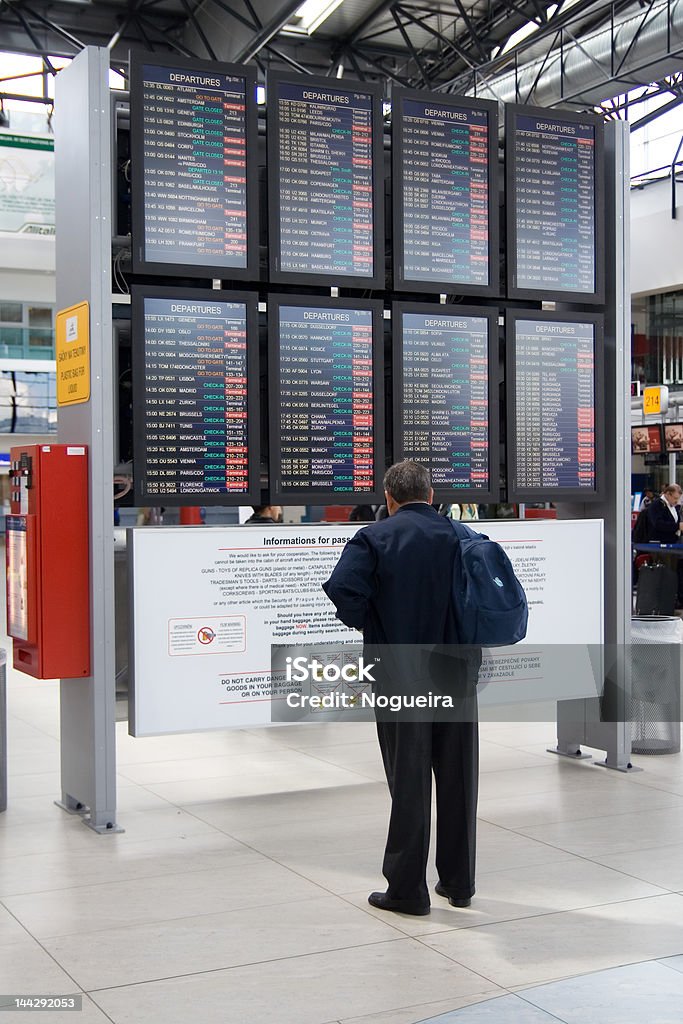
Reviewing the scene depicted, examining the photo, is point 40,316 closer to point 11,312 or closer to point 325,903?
point 11,312

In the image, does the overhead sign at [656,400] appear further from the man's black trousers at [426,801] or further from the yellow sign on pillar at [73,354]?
the man's black trousers at [426,801]

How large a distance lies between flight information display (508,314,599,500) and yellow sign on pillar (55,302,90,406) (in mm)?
2233

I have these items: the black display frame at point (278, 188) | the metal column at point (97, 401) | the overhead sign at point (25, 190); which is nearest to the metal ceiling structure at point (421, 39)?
the overhead sign at point (25, 190)

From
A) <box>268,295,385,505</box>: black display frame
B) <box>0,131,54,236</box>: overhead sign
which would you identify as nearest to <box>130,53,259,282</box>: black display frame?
<box>268,295,385,505</box>: black display frame

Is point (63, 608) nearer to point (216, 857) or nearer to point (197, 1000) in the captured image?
point (216, 857)

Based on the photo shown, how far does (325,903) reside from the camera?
159 inches

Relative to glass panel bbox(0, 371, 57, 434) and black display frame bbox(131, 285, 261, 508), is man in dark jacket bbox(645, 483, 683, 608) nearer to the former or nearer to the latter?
black display frame bbox(131, 285, 261, 508)

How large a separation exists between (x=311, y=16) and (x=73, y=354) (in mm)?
12855

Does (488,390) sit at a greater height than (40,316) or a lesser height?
lesser

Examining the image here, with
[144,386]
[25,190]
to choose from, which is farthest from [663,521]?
[25,190]

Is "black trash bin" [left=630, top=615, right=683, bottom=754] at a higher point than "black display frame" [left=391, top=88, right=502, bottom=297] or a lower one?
lower

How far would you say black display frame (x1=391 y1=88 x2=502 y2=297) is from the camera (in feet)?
18.6

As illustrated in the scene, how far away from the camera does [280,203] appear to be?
213 inches

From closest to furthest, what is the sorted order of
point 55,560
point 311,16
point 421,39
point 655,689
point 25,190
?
point 55,560, point 655,689, point 311,16, point 421,39, point 25,190
